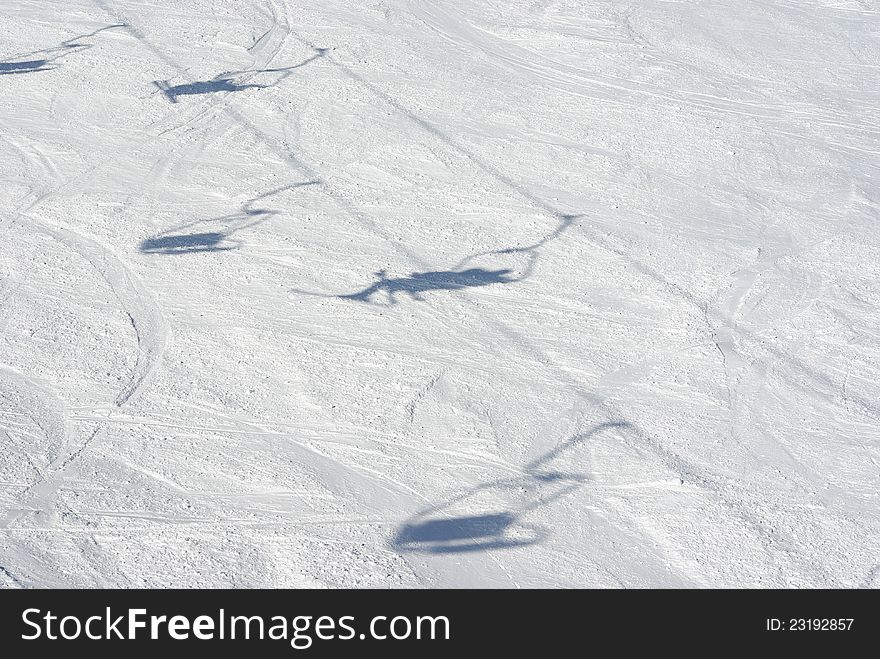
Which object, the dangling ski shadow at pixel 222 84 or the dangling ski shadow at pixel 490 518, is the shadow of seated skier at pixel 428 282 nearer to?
the dangling ski shadow at pixel 490 518

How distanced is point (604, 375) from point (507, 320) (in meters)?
0.86

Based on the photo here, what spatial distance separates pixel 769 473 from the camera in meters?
5.77

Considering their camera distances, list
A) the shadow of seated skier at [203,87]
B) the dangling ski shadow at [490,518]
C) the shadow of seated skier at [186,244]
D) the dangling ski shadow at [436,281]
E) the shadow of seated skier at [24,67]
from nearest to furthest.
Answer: the dangling ski shadow at [490,518] < the dangling ski shadow at [436,281] < the shadow of seated skier at [186,244] < the shadow of seated skier at [203,87] < the shadow of seated skier at [24,67]

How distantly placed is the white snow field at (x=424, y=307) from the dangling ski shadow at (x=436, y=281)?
0.09ft

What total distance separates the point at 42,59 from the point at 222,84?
6.43ft

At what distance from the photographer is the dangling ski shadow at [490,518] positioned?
5117 mm

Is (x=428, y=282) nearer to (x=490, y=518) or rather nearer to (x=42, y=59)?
(x=490, y=518)

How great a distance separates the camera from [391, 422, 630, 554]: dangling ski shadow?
16.8 ft

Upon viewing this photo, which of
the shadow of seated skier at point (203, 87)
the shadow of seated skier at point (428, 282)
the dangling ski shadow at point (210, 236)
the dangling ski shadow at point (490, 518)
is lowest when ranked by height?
the dangling ski shadow at point (490, 518)

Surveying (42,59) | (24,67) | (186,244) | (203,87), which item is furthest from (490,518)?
(42,59)

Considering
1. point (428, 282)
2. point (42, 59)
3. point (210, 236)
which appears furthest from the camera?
point (42, 59)

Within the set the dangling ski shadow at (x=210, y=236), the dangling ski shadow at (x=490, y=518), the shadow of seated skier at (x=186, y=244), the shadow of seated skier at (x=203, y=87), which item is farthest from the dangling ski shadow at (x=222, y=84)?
the dangling ski shadow at (x=490, y=518)

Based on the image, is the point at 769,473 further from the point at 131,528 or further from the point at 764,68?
the point at 764,68

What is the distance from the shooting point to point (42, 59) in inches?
390
